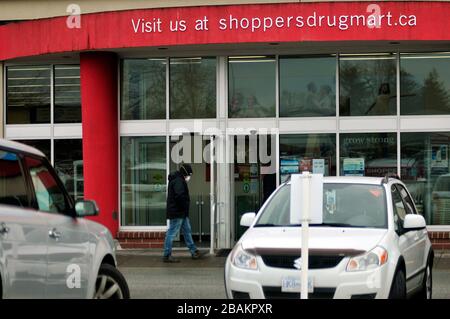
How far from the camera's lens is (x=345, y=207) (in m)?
8.41

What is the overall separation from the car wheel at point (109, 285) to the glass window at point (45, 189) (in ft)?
2.46

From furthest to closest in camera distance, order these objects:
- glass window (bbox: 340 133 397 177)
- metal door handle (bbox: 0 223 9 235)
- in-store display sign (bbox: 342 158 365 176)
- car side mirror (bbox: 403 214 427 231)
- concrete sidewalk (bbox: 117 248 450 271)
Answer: in-store display sign (bbox: 342 158 365 176) → glass window (bbox: 340 133 397 177) → concrete sidewalk (bbox: 117 248 450 271) → car side mirror (bbox: 403 214 427 231) → metal door handle (bbox: 0 223 9 235)

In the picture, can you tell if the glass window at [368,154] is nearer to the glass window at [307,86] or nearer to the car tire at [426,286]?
the glass window at [307,86]

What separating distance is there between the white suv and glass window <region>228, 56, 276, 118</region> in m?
7.02

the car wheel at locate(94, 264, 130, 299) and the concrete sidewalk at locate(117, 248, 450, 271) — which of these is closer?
the car wheel at locate(94, 264, 130, 299)

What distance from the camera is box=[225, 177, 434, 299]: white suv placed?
279 inches

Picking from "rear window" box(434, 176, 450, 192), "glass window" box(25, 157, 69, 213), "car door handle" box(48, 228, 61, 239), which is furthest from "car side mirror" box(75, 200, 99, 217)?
"rear window" box(434, 176, 450, 192)

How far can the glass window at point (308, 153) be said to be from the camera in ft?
51.2

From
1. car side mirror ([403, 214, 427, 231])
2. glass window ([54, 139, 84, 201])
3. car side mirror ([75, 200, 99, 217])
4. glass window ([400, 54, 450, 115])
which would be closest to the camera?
car side mirror ([75, 200, 99, 217])

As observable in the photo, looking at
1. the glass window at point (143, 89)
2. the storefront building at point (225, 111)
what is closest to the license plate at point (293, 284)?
the storefront building at point (225, 111)

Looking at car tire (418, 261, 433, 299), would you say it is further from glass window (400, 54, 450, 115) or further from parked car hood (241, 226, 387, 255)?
glass window (400, 54, 450, 115)

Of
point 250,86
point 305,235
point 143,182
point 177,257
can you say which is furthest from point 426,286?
point 143,182
